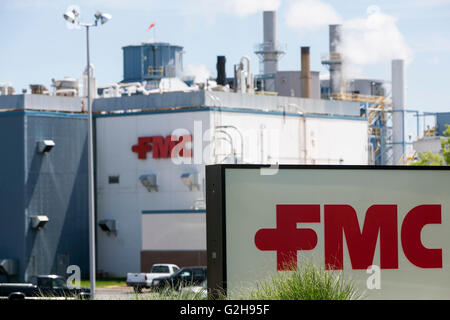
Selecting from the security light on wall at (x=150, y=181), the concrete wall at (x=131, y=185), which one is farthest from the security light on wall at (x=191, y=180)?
the security light on wall at (x=150, y=181)

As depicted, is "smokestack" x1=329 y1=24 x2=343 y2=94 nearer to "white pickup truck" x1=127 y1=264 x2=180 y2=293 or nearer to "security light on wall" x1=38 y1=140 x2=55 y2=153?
"security light on wall" x1=38 y1=140 x2=55 y2=153

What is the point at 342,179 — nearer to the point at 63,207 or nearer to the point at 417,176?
the point at 417,176

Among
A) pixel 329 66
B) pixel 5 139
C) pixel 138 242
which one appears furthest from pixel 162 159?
pixel 329 66

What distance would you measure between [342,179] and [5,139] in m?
42.3

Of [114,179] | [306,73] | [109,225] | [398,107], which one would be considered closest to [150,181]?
[114,179]

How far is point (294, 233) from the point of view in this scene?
41.8ft

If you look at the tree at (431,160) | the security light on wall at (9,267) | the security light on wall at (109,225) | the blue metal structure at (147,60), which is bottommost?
the security light on wall at (9,267)

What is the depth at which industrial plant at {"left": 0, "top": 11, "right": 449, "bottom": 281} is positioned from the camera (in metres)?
51.9

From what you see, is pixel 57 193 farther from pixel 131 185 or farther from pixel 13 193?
pixel 131 185

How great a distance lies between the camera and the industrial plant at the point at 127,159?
51938 mm

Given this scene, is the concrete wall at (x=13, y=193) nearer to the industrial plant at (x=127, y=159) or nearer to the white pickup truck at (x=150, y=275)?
the industrial plant at (x=127, y=159)

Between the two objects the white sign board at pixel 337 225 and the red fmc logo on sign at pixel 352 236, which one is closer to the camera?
the white sign board at pixel 337 225

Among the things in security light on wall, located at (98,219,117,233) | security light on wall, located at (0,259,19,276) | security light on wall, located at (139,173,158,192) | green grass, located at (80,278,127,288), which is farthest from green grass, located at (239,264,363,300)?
security light on wall, located at (98,219,117,233)

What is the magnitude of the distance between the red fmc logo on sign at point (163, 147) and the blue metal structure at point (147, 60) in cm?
2441
